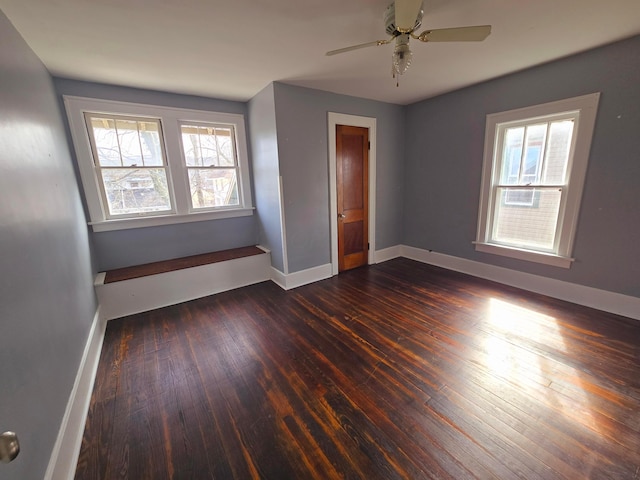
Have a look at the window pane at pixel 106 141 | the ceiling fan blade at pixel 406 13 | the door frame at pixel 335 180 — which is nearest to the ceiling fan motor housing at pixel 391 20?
the ceiling fan blade at pixel 406 13

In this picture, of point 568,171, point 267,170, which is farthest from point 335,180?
point 568,171

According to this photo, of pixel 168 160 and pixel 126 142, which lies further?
pixel 168 160

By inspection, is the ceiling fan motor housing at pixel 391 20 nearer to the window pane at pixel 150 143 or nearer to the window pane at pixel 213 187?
the window pane at pixel 213 187

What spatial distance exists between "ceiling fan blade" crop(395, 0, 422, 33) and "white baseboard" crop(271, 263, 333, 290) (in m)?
2.77

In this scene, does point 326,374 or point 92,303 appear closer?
point 326,374

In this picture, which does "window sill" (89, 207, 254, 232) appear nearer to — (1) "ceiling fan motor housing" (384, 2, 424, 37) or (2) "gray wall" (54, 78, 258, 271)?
(2) "gray wall" (54, 78, 258, 271)

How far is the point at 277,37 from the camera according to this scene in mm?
2037

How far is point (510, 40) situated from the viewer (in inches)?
86.4

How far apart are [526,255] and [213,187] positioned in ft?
13.9

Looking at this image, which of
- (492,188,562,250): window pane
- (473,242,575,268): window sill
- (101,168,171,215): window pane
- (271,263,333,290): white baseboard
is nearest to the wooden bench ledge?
(271,263,333,290): white baseboard

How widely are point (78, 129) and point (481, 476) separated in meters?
4.39

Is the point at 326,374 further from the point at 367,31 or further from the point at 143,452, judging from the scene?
the point at 367,31

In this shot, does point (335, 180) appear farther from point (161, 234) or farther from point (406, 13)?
point (161, 234)

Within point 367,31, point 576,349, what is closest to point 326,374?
point 576,349
